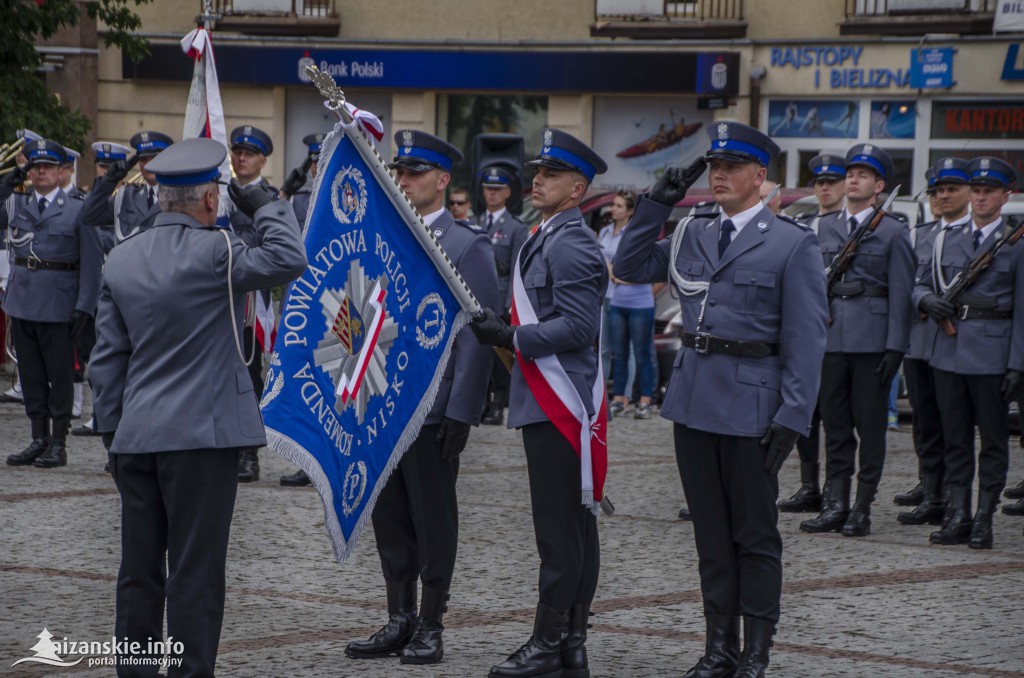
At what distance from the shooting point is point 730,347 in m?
6.08

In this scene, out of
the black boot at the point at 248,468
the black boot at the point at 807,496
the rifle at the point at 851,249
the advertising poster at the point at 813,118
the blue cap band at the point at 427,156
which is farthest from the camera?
the advertising poster at the point at 813,118

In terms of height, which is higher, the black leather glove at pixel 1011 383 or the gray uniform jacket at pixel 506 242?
the gray uniform jacket at pixel 506 242

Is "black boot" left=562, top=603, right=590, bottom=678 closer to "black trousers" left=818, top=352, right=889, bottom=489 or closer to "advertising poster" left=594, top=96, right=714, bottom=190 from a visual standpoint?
"black trousers" left=818, top=352, right=889, bottom=489

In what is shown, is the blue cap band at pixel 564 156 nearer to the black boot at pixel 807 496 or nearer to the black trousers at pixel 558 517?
the black trousers at pixel 558 517

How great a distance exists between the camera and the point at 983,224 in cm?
926

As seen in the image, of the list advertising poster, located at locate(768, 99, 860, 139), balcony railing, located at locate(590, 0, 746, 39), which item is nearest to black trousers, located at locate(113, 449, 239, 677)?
advertising poster, located at locate(768, 99, 860, 139)

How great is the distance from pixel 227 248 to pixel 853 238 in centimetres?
510

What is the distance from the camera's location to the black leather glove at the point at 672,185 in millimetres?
6039

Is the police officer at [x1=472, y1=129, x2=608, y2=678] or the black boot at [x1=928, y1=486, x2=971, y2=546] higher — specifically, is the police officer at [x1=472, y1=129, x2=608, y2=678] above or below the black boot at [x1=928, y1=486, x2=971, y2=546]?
above

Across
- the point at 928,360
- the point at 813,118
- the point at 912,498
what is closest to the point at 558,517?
the point at 928,360

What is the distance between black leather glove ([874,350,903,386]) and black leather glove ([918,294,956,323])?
310 millimetres

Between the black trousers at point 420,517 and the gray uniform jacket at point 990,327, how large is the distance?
3.88 metres

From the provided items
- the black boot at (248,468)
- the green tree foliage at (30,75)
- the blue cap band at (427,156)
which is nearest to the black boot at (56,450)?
the black boot at (248,468)

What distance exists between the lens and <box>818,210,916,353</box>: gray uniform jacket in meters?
9.21
